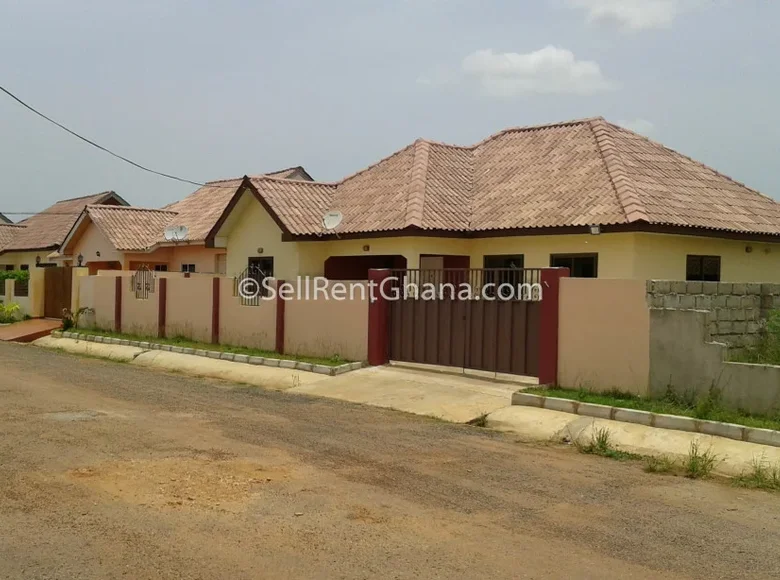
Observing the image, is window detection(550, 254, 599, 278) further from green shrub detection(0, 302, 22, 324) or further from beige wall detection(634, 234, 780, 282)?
green shrub detection(0, 302, 22, 324)

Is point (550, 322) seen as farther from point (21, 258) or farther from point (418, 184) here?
point (21, 258)

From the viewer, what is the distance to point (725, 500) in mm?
7898

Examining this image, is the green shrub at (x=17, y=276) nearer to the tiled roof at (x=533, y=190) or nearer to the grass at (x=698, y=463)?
the tiled roof at (x=533, y=190)

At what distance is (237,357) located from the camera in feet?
59.5

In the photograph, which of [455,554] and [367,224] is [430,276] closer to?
→ [367,224]

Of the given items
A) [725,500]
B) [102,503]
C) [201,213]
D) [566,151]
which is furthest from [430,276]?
[201,213]

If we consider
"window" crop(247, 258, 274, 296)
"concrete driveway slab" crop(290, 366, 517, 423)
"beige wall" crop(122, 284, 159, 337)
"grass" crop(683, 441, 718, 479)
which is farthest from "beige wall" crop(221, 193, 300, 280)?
"grass" crop(683, 441, 718, 479)

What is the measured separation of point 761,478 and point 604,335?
4171 millimetres

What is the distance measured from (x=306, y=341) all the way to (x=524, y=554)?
40.4 feet

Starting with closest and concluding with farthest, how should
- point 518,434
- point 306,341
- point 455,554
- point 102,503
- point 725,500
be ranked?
point 455,554, point 102,503, point 725,500, point 518,434, point 306,341

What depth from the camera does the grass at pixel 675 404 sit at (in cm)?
1037

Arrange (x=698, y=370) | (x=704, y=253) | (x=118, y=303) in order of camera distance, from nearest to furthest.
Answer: (x=698, y=370) → (x=704, y=253) → (x=118, y=303)

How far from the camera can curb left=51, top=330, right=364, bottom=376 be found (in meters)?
16.2

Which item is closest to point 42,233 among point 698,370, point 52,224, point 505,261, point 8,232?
point 52,224
